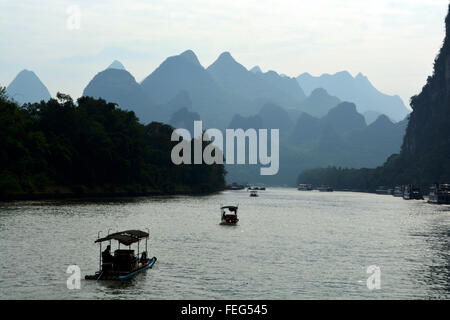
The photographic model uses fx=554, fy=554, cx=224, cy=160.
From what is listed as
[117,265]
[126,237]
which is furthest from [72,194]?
[117,265]

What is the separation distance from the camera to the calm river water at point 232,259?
42031mm

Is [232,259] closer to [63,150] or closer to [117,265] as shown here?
[117,265]

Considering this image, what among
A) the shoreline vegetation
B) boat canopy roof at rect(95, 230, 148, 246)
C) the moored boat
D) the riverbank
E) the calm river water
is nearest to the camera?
the calm river water

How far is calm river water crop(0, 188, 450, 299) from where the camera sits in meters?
42.0

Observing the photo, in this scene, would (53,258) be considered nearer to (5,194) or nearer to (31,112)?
(5,194)

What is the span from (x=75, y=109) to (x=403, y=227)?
11597 centimetres

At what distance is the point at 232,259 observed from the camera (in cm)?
5809

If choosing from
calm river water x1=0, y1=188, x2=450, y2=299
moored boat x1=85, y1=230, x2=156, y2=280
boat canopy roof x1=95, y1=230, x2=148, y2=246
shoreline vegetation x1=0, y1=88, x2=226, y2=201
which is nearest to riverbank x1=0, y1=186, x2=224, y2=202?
shoreline vegetation x1=0, y1=88, x2=226, y2=201

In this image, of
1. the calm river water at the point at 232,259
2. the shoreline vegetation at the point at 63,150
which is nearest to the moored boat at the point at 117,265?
the calm river water at the point at 232,259

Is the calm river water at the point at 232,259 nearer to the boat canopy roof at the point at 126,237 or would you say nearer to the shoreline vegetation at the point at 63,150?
the boat canopy roof at the point at 126,237

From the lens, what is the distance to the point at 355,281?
4709 centimetres

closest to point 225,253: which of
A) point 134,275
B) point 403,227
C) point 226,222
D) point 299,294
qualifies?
point 134,275

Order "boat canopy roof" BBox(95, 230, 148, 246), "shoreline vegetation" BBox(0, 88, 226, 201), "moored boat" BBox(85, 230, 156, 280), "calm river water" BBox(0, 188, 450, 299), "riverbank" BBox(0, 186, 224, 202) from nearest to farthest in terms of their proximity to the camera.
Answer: "calm river water" BBox(0, 188, 450, 299), "moored boat" BBox(85, 230, 156, 280), "boat canopy roof" BBox(95, 230, 148, 246), "riverbank" BBox(0, 186, 224, 202), "shoreline vegetation" BBox(0, 88, 226, 201)

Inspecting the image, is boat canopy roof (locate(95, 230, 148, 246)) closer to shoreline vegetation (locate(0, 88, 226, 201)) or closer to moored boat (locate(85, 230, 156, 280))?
moored boat (locate(85, 230, 156, 280))
